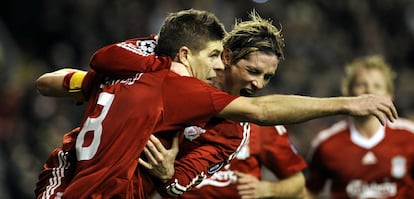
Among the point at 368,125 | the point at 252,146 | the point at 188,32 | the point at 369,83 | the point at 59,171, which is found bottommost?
the point at 368,125

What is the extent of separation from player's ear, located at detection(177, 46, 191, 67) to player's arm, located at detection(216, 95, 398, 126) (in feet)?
1.06

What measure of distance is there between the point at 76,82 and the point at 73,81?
30 millimetres

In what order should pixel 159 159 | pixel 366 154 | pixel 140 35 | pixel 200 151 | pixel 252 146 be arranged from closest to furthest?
pixel 159 159 < pixel 200 151 < pixel 252 146 < pixel 366 154 < pixel 140 35

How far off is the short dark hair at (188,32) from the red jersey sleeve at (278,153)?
1.59m

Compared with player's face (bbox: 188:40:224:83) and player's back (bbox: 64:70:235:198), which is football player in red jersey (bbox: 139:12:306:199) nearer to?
player's back (bbox: 64:70:235:198)

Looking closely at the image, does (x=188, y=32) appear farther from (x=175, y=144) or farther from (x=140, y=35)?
(x=140, y=35)

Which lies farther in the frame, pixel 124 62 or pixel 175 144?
pixel 175 144

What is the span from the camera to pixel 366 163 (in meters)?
7.53

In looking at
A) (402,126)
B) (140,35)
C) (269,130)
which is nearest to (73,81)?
(269,130)

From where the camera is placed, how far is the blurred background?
38.6 feet

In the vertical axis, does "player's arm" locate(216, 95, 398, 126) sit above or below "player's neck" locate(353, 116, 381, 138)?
above

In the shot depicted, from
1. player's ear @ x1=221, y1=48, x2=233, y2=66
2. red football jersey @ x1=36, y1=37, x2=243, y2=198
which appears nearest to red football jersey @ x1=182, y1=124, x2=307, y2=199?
player's ear @ x1=221, y1=48, x2=233, y2=66

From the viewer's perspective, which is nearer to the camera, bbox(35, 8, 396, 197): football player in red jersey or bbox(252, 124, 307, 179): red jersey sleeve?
bbox(35, 8, 396, 197): football player in red jersey

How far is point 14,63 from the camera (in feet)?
43.1
